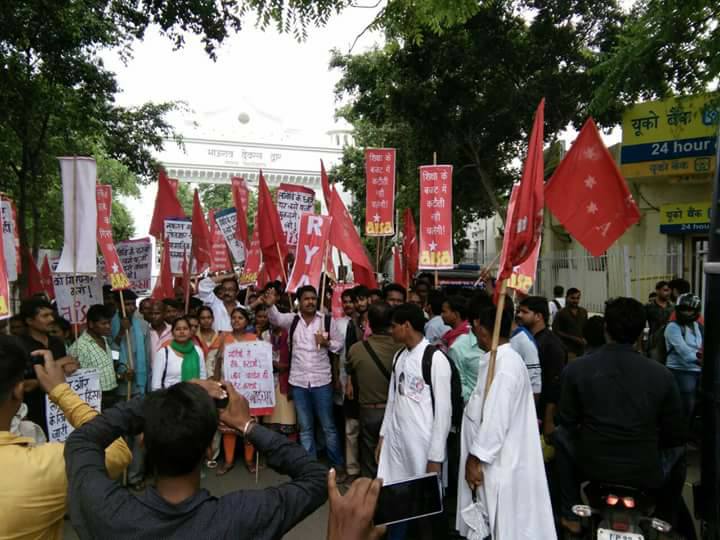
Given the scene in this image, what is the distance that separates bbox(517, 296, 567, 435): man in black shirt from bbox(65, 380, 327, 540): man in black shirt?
3052mm

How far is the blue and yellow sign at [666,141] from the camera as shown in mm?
11578

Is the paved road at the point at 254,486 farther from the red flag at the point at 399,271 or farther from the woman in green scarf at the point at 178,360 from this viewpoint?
the red flag at the point at 399,271

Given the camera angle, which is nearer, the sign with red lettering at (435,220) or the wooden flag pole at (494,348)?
the wooden flag pole at (494,348)

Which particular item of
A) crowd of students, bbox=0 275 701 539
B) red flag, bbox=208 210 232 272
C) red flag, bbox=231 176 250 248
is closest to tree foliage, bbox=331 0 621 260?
red flag, bbox=231 176 250 248

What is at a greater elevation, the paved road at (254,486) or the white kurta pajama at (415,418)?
the white kurta pajama at (415,418)

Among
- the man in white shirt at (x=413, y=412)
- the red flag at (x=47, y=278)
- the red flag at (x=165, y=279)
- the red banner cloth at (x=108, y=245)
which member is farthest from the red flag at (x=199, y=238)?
the man in white shirt at (x=413, y=412)

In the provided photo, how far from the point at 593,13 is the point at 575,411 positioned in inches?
493

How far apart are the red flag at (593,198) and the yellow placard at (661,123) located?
781cm

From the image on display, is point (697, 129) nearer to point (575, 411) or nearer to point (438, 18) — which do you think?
point (438, 18)

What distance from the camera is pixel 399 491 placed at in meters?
1.45

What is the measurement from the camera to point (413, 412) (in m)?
3.68

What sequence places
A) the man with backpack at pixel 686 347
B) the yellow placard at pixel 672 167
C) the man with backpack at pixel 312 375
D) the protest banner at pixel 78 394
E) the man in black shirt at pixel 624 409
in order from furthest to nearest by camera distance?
the yellow placard at pixel 672 167, the man with backpack at pixel 686 347, the man with backpack at pixel 312 375, the protest banner at pixel 78 394, the man in black shirt at pixel 624 409

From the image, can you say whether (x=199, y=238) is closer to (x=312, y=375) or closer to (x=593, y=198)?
(x=312, y=375)

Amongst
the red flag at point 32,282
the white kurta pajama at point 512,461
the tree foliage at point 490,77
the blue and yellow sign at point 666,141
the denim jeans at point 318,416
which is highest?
the tree foliage at point 490,77
